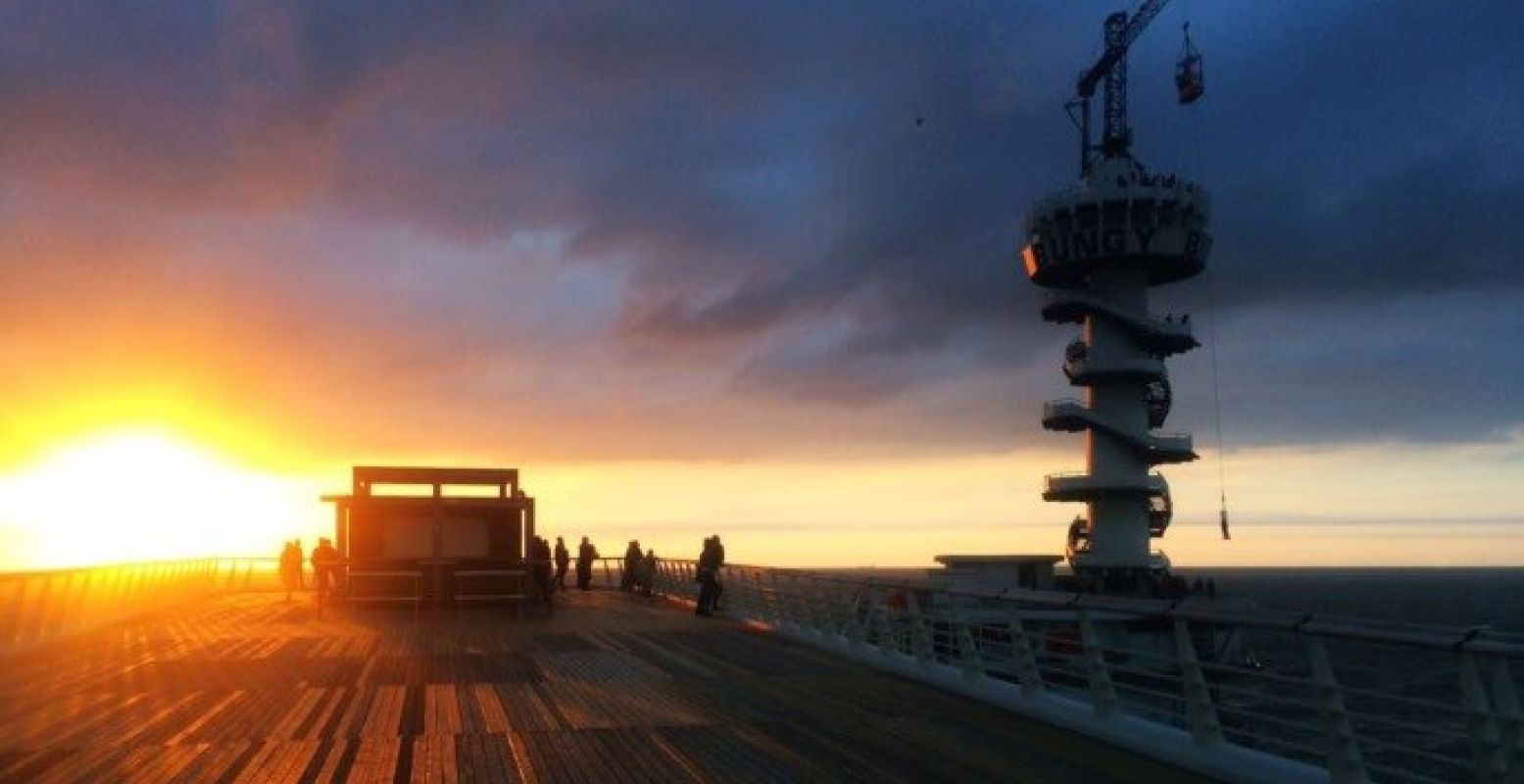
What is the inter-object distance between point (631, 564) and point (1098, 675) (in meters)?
30.1

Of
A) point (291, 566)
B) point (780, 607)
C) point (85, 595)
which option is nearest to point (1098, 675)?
point (780, 607)

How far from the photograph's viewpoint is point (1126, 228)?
222ft

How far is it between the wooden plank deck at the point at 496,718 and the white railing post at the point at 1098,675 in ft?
1.62

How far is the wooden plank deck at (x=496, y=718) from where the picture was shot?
32.1ft

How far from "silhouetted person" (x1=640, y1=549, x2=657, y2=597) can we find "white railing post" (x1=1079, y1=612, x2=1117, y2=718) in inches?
1099

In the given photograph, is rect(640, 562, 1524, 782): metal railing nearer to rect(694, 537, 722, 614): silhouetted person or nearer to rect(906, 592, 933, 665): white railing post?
rect(906, 592, 933, 665): white railing post

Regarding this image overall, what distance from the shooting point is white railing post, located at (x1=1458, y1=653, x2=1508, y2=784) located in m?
7.37

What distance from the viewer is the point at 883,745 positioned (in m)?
11.1

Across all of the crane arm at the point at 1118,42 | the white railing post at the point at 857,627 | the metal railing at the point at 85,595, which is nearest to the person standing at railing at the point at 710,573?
the white railing post at the point at 857,627

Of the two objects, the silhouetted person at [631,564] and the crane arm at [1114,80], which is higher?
the crane arm at [1114,80]

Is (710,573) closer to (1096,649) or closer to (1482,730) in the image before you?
(1096,649)

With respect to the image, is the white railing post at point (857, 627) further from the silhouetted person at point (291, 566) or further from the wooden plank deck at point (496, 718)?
the silhouetted person at point (291, 566)

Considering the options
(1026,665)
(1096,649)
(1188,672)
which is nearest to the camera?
(1188,672)

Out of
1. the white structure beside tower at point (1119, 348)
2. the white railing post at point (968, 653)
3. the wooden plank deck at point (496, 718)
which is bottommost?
the wooden plank deck at point (496, 718)
